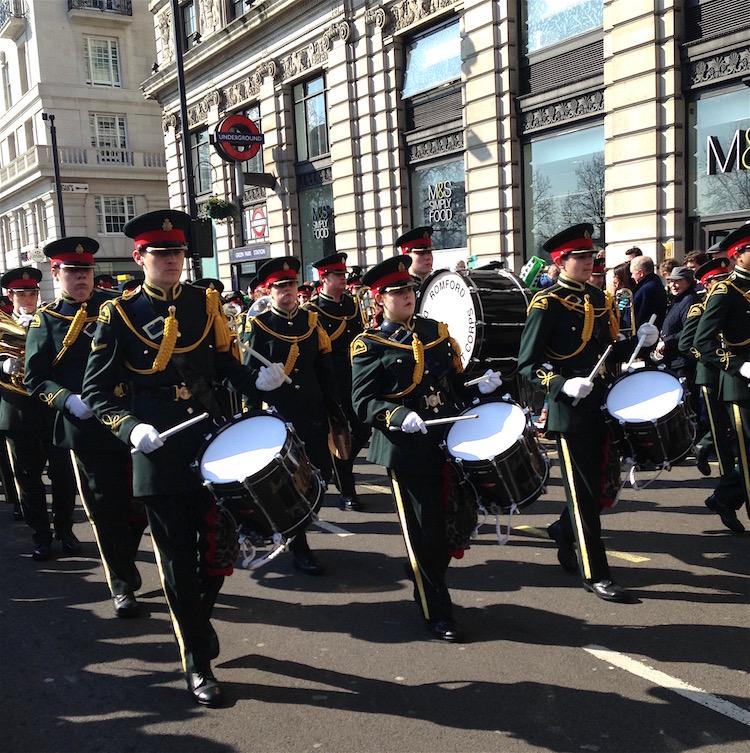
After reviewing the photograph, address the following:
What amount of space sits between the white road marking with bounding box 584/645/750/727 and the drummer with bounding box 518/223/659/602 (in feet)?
2.38

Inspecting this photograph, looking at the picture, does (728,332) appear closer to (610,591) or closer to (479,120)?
(610,591)

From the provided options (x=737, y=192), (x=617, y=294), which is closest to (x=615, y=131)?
(x=737, y=192)

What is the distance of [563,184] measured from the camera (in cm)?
1525

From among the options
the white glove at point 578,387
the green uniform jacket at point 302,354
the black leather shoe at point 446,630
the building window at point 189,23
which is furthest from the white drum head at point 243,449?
the building window at point 189,23

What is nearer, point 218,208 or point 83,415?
point 83,415

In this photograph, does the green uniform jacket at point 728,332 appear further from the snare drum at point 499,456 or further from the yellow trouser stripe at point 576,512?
the snare drum at point 499,456

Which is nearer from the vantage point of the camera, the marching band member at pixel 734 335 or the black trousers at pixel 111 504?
the black trousers at pixel 111 504

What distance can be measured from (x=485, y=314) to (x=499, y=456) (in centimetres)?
344

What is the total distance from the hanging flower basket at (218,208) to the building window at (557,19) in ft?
36.0

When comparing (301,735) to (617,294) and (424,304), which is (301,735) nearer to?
(424,304)

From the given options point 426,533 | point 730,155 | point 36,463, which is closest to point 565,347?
point 426,533

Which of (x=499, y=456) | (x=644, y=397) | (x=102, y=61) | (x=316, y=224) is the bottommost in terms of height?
(x=499, y=456)

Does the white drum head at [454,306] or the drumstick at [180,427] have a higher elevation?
the white drum head at [454,306]

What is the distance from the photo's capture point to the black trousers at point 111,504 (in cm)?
518
